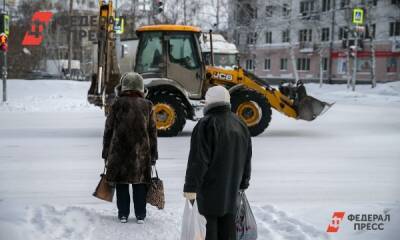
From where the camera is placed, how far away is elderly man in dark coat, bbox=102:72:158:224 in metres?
4.84

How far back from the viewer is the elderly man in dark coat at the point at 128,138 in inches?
191

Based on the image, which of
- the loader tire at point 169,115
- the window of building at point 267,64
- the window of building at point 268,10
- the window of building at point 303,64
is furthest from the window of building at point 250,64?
the loader tire at point 169,115

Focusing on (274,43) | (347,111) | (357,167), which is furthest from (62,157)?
(274,43)

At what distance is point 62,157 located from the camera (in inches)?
335

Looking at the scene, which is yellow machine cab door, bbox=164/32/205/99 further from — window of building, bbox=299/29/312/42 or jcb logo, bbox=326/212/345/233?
window of building, bbox=299/29/312/42

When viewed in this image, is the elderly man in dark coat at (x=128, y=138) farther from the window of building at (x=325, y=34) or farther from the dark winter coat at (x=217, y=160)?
the window of building at (x=325, y=34)

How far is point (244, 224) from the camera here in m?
3.90

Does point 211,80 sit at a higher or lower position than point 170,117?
higher

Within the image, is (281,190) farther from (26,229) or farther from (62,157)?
(62,157)

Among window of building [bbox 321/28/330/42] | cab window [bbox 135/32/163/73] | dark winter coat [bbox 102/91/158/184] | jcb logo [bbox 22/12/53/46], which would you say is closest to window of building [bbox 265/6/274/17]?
window of building [bbox 321/28/330/42]

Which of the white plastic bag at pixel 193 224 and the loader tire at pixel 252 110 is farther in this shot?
the loader tire at pixel 252 110

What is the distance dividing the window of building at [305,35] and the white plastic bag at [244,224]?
39.1 metres

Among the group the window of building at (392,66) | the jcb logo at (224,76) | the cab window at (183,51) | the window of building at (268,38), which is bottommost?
the jcb logo at (224,76)

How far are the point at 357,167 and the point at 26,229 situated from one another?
16.5ft
